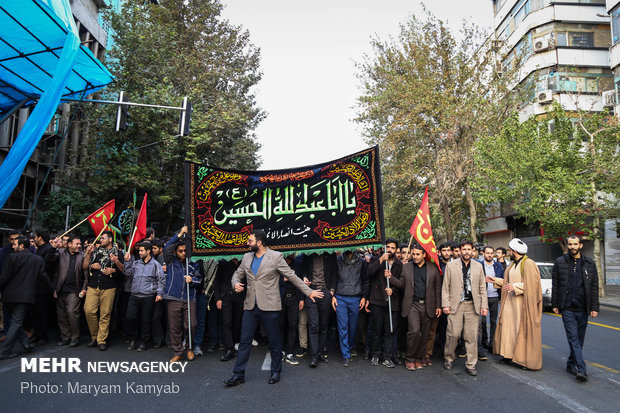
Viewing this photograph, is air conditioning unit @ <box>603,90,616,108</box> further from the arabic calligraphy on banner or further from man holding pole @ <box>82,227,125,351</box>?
man holding pole @ <box>82,227,125,351</box>

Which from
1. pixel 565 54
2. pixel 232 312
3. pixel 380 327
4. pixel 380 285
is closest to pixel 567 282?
pixel 380 285

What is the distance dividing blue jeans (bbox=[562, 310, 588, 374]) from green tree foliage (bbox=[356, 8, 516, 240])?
14.8 metres

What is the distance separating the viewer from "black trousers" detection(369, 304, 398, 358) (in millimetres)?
6195

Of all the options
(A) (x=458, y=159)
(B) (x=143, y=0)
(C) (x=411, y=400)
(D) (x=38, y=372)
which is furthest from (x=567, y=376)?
(B) (x=143, y=0)

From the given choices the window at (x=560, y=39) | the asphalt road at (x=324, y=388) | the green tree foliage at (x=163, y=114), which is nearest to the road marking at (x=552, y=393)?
the asphalt road at (x=324, y=388)

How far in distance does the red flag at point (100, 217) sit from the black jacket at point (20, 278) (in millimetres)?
1580

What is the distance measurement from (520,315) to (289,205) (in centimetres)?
395

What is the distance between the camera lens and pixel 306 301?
645 centimetres

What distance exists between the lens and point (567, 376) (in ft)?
18.2

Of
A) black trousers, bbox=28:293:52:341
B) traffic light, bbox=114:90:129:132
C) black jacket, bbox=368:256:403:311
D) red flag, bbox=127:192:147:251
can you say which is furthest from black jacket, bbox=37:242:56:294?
black jacket, bbox=368:256:403:311

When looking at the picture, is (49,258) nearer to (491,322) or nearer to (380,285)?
(380,285)

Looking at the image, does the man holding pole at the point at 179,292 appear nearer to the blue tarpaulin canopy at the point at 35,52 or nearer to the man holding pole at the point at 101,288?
the man holding pole at the point at 101,288

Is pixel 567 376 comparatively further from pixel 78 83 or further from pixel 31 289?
pixel 78 83

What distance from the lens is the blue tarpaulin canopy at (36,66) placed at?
6.35 meters
